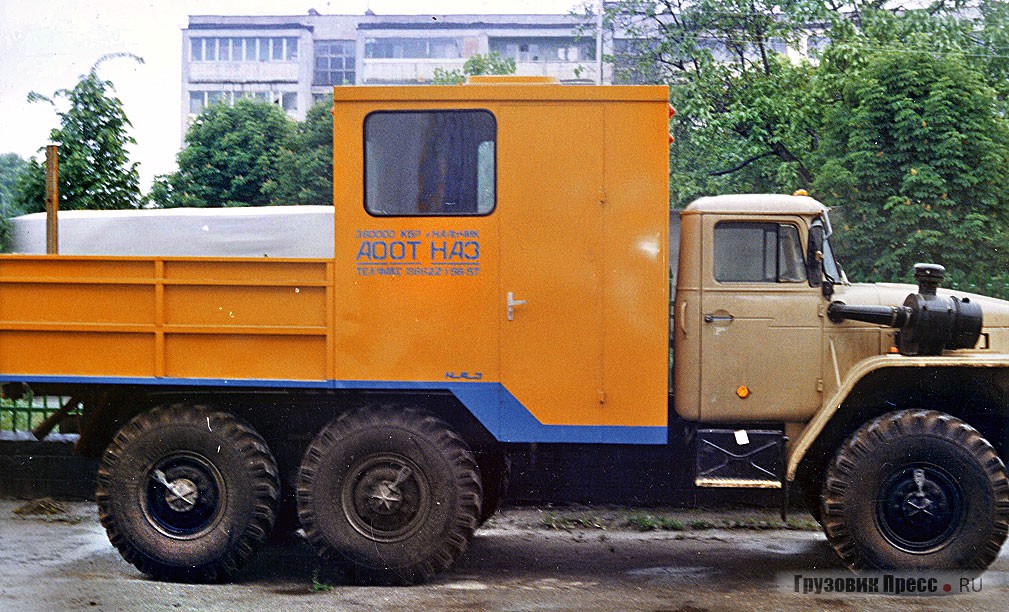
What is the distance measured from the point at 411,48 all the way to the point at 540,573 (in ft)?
63.4

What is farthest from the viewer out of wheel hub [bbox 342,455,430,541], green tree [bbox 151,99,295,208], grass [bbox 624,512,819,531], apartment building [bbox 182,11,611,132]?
apartment building [bbox 182,11,611,132]

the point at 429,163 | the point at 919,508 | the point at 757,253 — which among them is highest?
the point at 429,163

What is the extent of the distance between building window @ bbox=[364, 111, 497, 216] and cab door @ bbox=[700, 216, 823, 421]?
1.78 meters

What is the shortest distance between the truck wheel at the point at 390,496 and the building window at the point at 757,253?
7.52ft

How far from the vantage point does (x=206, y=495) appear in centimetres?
722

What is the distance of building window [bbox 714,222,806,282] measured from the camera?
7.29 m

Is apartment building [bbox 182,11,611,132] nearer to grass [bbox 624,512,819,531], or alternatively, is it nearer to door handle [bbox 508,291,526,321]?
grass [bbox 624,512,819,531]

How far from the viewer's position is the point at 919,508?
270 inches

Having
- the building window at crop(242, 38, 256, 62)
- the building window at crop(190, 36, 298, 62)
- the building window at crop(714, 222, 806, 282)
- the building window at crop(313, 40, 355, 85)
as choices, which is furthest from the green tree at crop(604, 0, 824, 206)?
the building window at crop(242, 38, 256, 62)

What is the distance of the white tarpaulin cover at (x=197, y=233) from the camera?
306 inches

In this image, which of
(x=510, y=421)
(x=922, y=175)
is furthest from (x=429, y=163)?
(x=922, y=175)

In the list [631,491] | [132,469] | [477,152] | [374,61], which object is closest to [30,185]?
[132,469]

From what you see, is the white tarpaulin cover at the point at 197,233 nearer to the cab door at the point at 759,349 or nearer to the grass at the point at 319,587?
the grass at the point at 319,587

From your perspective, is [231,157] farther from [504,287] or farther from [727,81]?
[504,287]
